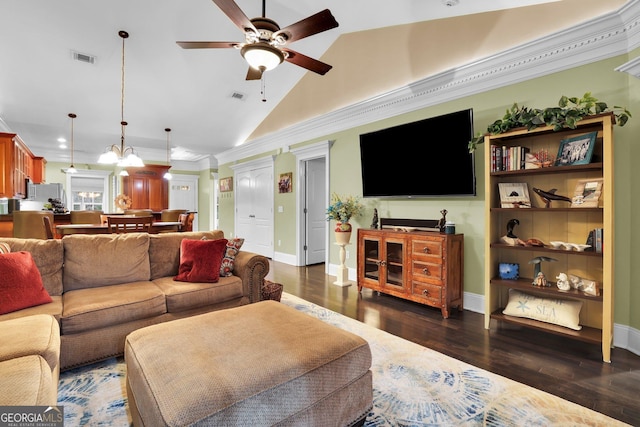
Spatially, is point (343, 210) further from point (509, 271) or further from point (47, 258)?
point (47, 258)

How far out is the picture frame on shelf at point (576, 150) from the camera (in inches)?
95.2

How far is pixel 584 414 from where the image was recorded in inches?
67.7

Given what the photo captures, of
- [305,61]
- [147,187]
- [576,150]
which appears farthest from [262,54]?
[147,187]

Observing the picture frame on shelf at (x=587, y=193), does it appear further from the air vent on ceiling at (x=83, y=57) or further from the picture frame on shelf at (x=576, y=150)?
the air vent on ceiling at (x=83, y=57)

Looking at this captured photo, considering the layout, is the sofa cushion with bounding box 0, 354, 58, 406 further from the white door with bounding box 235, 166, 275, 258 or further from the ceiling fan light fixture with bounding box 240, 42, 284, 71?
the white door with bounding box 235, 166, 275, 258

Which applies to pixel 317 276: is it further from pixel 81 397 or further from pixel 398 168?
pixel 81 397

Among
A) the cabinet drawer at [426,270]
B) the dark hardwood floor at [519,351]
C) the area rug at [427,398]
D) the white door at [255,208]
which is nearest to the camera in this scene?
the area rug at [427,398]

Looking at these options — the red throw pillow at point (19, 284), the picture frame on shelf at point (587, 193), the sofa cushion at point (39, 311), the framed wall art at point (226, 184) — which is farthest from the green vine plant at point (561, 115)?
the framed wall art at point (226, 184)

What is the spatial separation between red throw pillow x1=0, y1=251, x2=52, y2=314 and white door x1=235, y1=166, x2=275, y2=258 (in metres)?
4.55

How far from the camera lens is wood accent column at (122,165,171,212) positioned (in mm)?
8716

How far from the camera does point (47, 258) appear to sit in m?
2.53

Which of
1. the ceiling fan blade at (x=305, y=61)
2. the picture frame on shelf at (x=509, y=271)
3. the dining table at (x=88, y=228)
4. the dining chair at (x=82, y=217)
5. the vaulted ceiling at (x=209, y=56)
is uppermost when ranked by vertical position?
the vaulted ceiling at (x=209, y=56)

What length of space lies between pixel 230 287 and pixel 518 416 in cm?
225

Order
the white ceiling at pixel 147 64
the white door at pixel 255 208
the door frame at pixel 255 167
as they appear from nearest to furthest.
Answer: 1. the white ceiling at pixel 147 64
2. the door frame at pixel 255 167
3. the white door at pixel 255 208
